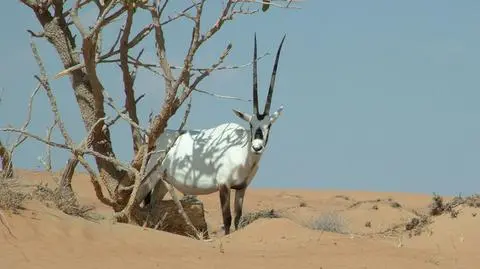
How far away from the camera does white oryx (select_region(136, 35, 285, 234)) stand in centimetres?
1380

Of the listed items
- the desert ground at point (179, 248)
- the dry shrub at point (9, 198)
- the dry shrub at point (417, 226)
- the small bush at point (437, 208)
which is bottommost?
the desert ground at point (179, 248)

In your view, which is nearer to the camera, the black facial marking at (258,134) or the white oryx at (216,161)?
the black facial marking at (258,134)

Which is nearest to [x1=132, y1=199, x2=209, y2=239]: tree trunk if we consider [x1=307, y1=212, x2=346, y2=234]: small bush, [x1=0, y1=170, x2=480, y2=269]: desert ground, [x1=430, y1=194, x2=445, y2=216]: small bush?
[x1=0, y1=170, x2=480, y2=269]: desert ground

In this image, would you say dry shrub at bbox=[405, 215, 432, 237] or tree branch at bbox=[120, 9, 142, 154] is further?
dry shrub at bbox=[405, 215, 432, 237]

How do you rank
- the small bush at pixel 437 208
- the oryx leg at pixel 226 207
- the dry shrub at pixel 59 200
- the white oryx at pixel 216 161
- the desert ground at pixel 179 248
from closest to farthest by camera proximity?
the desert ground at pixel 179 248 → the dry shrub at pixel 59 200 → the oryx leg at pixel 226 207 → the white oryx at pixel 216 161 → the small bush at pixel 437 208

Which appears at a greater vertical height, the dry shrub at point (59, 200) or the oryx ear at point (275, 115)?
the oryx ear at point (275, 115)

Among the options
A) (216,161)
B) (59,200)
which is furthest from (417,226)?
(59,200)

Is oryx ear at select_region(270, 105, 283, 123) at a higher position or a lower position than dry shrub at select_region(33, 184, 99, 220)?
higher

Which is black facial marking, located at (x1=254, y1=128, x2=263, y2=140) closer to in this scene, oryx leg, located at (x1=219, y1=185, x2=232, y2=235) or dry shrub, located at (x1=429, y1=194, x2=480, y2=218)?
oryx leg, located at (x1=219, y1=185, x2=232, y2=235)

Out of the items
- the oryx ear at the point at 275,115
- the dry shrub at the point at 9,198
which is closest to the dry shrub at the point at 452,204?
the oryx ear at the point at 275,115

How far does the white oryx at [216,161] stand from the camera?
13.8 metres

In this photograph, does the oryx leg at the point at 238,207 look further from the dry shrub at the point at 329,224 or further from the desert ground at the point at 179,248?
the dry shrub at the point at 329,224

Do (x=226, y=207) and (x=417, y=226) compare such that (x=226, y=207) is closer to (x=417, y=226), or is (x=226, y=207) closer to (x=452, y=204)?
(x=417, y=226)

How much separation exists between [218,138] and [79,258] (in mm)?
5943
